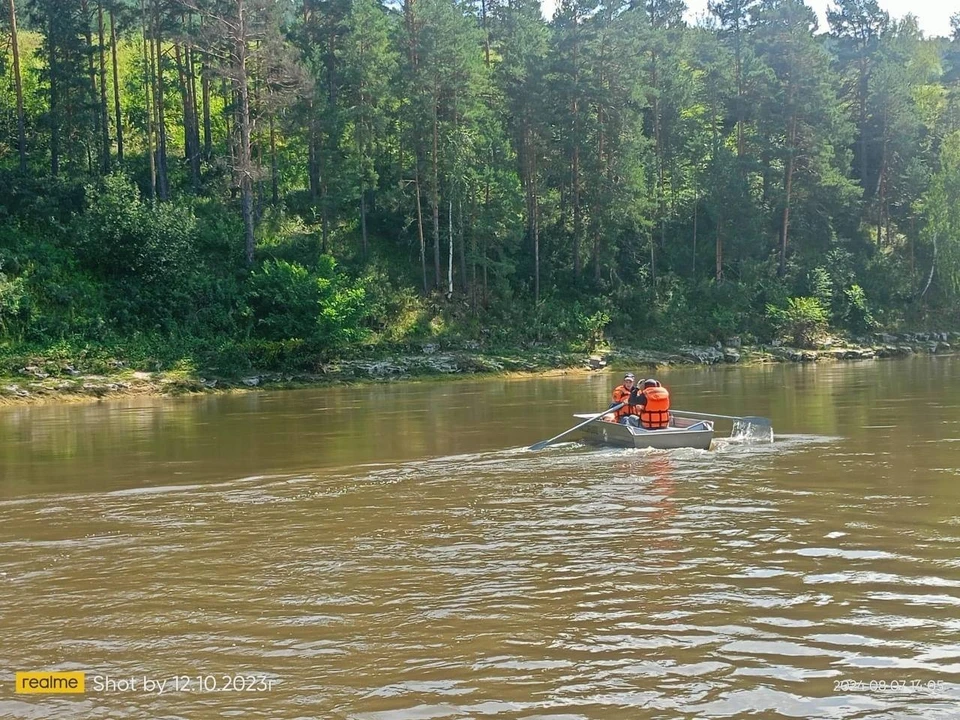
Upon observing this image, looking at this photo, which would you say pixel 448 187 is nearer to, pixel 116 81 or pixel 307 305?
pixel 307 305

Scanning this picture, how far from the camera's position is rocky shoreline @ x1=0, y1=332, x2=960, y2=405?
30453 mm

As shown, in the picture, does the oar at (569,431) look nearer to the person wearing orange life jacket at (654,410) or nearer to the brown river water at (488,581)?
the brown river water at (488,581)

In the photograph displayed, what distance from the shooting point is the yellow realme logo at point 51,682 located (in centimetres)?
583

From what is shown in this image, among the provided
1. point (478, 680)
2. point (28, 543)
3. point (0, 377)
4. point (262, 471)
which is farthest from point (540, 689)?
point (0, 377)

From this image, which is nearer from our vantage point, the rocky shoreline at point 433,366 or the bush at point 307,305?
the rocky shoreline at point 433,366

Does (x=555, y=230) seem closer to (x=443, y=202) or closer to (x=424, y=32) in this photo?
(x=443, y=202)

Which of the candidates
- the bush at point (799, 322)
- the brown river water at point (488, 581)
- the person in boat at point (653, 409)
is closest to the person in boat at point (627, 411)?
the person in boat at point (653, 409)

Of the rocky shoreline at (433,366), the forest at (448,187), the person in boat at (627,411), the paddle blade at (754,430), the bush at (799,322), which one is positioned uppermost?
the forest at (448,187)

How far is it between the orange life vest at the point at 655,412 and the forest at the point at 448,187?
801 inches

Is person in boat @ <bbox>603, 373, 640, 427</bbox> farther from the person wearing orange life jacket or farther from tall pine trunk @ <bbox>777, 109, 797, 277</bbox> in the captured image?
tall pine trunk @ <bbox>777, 109, 797, 277</bbox>

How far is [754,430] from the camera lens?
17484 mm

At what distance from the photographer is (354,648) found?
645 centimetres

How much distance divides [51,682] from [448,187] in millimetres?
37382

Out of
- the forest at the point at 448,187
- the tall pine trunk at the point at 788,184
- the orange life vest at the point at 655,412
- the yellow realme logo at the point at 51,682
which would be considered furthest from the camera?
the tall pine trunk at the point at 788,184
